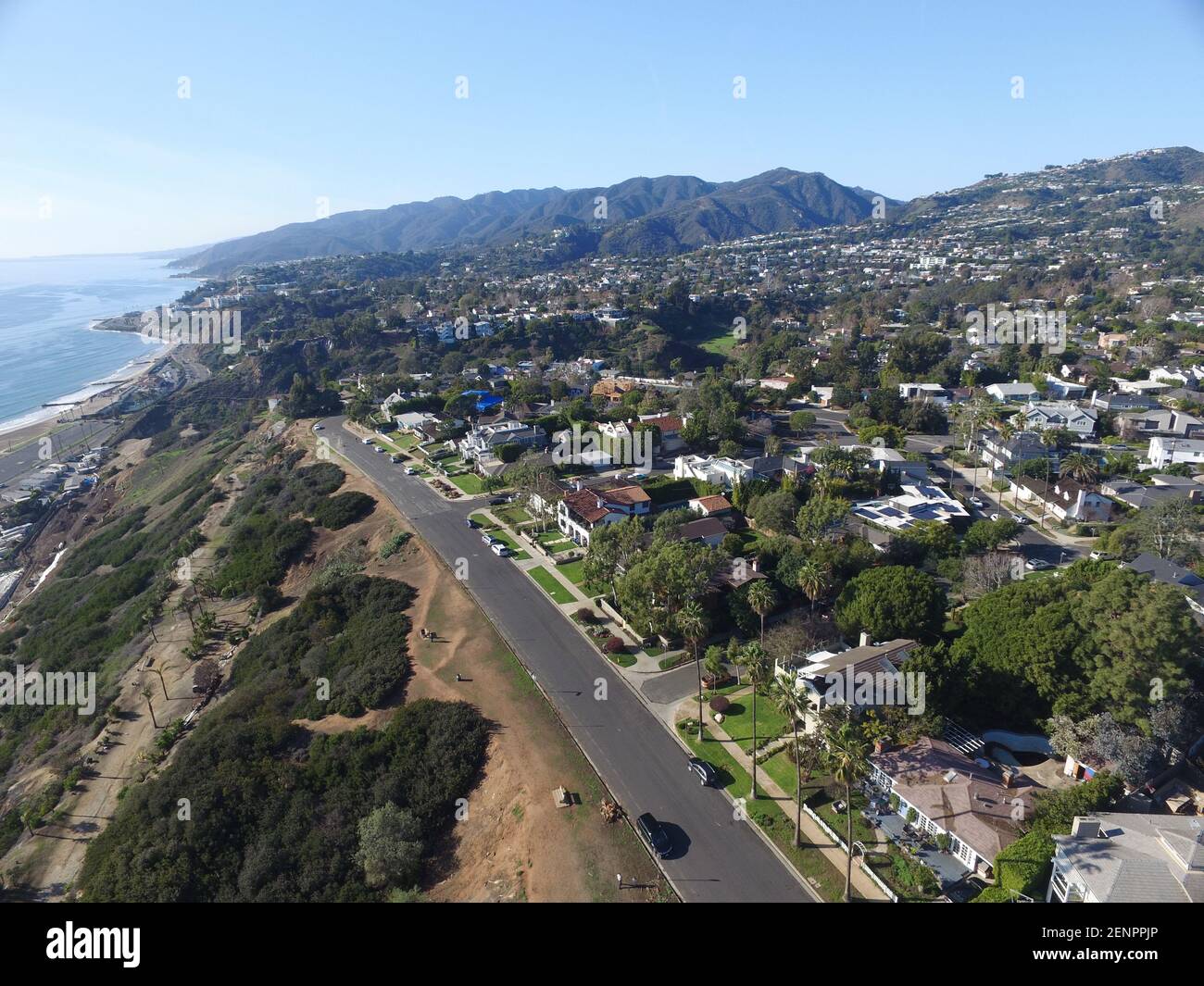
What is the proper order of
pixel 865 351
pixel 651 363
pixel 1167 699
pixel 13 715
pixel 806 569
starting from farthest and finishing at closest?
pixel 651 363, pixel 865 351, pixel 13 715, pixel 806 569, pixel 1167 699

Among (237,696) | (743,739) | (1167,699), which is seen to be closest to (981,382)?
(1167,699)

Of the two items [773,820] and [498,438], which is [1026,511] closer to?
[773,820]

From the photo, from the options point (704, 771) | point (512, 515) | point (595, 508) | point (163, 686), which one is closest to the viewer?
point (704, 771)

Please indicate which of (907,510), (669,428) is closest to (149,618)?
(669,428)

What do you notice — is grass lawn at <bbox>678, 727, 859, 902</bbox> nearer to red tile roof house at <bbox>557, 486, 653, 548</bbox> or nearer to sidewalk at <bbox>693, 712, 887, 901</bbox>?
sidewalk at <bbox>693, 712, 887, 901</bbox>

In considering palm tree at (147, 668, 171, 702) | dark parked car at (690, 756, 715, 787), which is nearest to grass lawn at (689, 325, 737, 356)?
palm tree at (147, 668, 171, 702)
